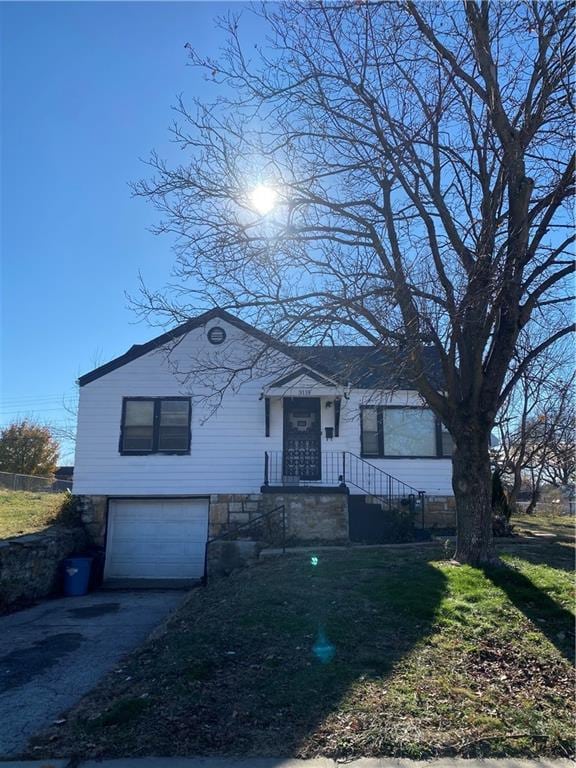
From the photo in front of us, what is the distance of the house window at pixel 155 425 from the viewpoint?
15211 millimetres

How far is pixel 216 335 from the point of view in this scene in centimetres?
1552

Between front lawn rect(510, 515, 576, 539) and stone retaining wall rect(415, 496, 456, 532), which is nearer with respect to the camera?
stone retaining wall rect(415, 496, 456, 532)

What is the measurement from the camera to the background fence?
970 inches

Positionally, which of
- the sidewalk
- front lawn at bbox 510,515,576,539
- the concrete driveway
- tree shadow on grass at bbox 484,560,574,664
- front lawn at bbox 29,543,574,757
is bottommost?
the concrete driveway

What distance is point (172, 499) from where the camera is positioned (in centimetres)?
1524

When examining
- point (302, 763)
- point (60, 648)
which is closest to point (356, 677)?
point (302, 763)

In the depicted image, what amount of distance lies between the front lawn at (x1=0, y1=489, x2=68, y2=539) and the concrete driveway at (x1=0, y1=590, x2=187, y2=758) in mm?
1909

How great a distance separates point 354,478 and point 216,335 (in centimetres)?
514

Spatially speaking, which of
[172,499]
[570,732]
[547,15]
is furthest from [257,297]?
[172,499]

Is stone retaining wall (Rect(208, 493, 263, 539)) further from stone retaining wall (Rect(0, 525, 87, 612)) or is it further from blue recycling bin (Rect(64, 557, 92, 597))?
stone retaining wall (Rect(0, 525, 87, 612))

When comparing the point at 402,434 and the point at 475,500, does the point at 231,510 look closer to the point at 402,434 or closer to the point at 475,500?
the point at 402,434

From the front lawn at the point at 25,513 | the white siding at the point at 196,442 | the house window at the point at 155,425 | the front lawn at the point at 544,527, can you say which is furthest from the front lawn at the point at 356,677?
the front lawn at the point at 544,527

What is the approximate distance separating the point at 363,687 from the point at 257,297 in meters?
5.36

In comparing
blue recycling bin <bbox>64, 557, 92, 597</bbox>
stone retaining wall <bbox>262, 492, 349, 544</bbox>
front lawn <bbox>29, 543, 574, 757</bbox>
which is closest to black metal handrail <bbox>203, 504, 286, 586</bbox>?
stone retaining wall <bbox>262, 492, 349, 544</bbox>
